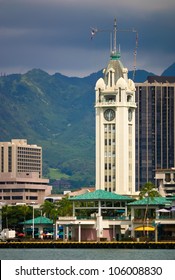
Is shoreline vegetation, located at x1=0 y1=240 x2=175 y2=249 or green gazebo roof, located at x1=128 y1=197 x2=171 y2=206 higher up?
green gazebo roof, located at x1=128 y1=197 x2=171 y2=206

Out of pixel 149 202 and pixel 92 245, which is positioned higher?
pixel 149 202

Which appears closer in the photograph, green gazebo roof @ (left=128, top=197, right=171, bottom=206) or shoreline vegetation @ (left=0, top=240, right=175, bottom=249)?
shoreline vegetation @ (left=0, top=240, right=175, bottom=249)

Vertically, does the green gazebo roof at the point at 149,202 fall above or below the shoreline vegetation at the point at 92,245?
above

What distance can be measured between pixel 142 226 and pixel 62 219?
42.6ft

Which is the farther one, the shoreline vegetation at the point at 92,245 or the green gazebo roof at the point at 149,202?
the green gazebo roof at the point at 149,202

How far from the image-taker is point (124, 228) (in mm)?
194375

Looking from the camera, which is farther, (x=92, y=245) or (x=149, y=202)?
(x=149, y=202)
